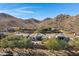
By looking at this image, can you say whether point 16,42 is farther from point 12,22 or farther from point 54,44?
point 54,44

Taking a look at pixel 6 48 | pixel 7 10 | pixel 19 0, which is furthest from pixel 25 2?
pixel 6 48

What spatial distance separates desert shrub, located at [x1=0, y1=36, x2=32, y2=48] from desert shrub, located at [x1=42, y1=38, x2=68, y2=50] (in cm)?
17

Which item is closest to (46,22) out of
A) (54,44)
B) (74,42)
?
(54,44)

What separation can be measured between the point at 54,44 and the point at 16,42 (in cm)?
40

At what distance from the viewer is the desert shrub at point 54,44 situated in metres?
1.89

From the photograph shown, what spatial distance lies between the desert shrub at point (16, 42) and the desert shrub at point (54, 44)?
17 centimetres

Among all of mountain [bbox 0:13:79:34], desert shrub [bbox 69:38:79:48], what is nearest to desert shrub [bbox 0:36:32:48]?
mountain [bbox 0:13:79:34]

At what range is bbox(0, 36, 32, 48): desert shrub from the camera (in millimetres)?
1889

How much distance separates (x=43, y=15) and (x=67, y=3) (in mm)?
279

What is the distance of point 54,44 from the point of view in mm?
1894

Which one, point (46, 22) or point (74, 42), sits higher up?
point (46, 22)


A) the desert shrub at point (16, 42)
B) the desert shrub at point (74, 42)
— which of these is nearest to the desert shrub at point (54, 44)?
the desert shrub at point (74, 42)

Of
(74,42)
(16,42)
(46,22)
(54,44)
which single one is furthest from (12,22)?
(74,42)

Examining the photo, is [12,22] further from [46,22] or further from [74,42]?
[74,42]
